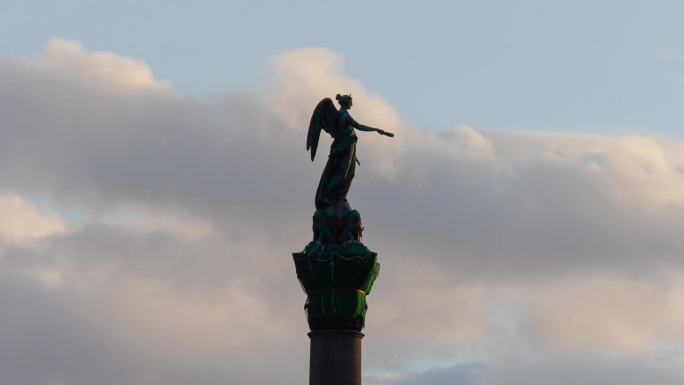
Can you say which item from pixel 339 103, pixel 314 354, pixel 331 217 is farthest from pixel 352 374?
pixel 339 103

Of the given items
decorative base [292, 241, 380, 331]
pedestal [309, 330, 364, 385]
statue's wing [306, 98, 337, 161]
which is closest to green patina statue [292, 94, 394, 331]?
decorative base [292, 241, 380, 331]

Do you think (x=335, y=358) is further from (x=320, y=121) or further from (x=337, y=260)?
(x=320, y=121)

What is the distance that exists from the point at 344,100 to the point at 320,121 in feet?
5.71

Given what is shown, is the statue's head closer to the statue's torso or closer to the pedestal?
the statue's torso

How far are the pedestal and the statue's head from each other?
12.1 metres

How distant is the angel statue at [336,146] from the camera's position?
268 feet

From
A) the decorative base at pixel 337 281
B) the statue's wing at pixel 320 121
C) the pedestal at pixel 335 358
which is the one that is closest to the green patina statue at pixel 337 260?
the decorative base at pixel 337 281

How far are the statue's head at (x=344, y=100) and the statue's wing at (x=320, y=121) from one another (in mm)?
430

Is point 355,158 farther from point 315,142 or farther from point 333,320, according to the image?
point 333,320

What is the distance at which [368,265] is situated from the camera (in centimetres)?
7869

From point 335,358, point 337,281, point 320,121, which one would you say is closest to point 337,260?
point 337,281

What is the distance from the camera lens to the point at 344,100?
272 feet

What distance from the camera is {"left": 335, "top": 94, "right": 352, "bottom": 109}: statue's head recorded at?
3260 inches

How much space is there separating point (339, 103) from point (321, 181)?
4242 millimetres
